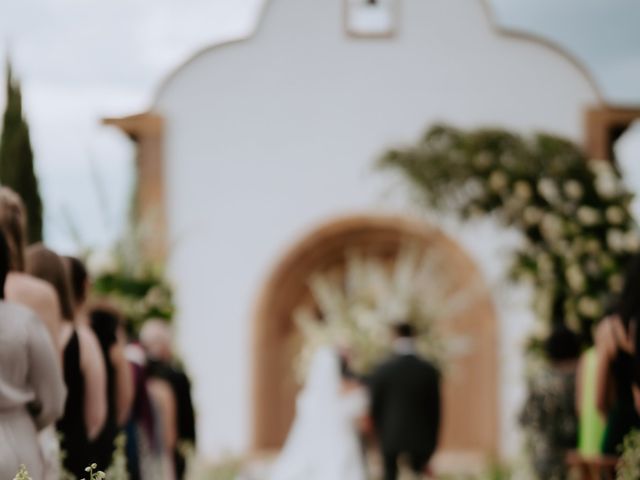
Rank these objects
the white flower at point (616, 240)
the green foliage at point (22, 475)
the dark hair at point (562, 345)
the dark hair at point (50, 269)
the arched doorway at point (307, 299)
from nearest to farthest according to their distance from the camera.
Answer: the green foliage at point (22, 475), the dark hair at point (50, 269), the dark hair at point (562, 345), the white flower at point (616, 240), the arched doorway at point (307, 299)

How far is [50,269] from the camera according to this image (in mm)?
5195

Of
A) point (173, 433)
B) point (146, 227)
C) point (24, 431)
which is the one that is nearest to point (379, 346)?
point (146, 227)

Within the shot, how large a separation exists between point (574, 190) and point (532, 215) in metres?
0.36

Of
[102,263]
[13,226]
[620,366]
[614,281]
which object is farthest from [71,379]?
[614,281]

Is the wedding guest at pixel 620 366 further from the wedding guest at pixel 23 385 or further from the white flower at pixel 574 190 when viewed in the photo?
the white flower at pixel 574 190

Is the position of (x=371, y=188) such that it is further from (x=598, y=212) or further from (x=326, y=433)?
(x=598, y=212)

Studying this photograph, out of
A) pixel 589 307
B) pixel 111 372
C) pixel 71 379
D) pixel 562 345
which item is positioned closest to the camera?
pixel 71 379

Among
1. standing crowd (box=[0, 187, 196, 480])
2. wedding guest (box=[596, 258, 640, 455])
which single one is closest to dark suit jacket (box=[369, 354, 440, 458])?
standing crowd (box=[0, 187, 196, 480])

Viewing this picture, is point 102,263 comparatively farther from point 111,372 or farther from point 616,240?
point 616,240

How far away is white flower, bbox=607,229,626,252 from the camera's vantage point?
9.98 m

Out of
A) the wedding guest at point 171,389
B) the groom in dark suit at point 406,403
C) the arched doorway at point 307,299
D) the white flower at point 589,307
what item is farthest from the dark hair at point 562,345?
the arched doorway at point 307,299

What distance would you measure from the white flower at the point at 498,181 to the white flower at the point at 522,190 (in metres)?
0.08

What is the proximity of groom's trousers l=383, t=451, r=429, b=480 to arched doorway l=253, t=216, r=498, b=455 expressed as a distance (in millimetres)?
4101

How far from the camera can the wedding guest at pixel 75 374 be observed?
17.1 ft
